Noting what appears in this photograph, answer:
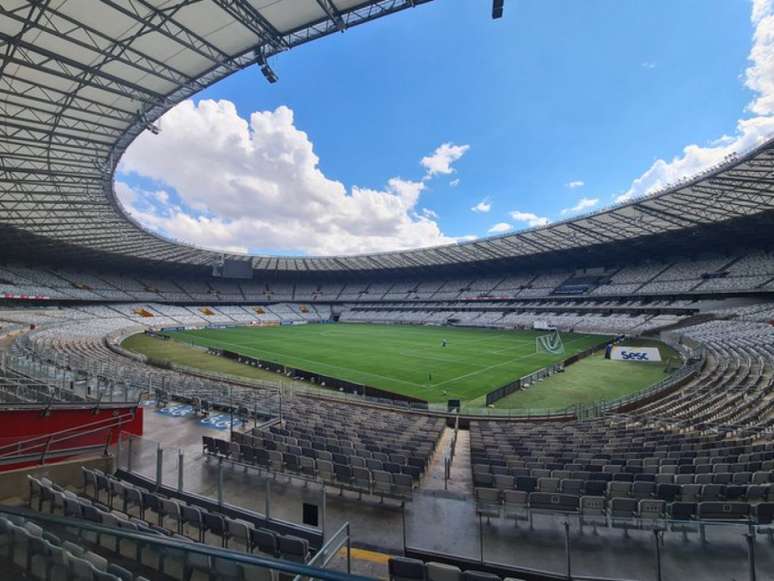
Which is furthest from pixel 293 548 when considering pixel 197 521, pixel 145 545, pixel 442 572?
pixel 145 545

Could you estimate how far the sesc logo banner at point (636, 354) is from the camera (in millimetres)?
32438

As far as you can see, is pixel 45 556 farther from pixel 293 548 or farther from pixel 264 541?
pixel 293 548

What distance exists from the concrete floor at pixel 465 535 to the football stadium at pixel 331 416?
0.05 meters

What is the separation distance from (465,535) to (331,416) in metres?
9.93

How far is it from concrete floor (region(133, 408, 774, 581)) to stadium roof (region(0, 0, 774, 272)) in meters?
14.7

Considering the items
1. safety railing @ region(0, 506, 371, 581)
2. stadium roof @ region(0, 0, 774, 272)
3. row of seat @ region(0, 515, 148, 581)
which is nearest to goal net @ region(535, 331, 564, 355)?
stadium roof @ region(0, 0, 774, 272)

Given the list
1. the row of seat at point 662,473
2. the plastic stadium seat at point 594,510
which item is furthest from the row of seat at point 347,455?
the plastic stadium seat at point 594,510

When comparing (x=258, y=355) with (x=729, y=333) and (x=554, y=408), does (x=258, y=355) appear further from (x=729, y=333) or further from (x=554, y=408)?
(x=729, y=333)

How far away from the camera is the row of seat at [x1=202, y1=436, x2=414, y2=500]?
781 centimetres

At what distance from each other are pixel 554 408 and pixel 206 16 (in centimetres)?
2414

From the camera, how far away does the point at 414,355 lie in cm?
3834

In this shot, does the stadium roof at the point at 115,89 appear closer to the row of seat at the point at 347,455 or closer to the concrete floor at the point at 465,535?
the row of seat at the point at 347,455

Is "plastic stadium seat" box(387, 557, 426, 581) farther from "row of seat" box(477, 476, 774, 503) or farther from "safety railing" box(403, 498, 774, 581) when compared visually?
"row of seat" box(477, 476, 774, 503)

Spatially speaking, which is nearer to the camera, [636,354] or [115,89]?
[115,89]
